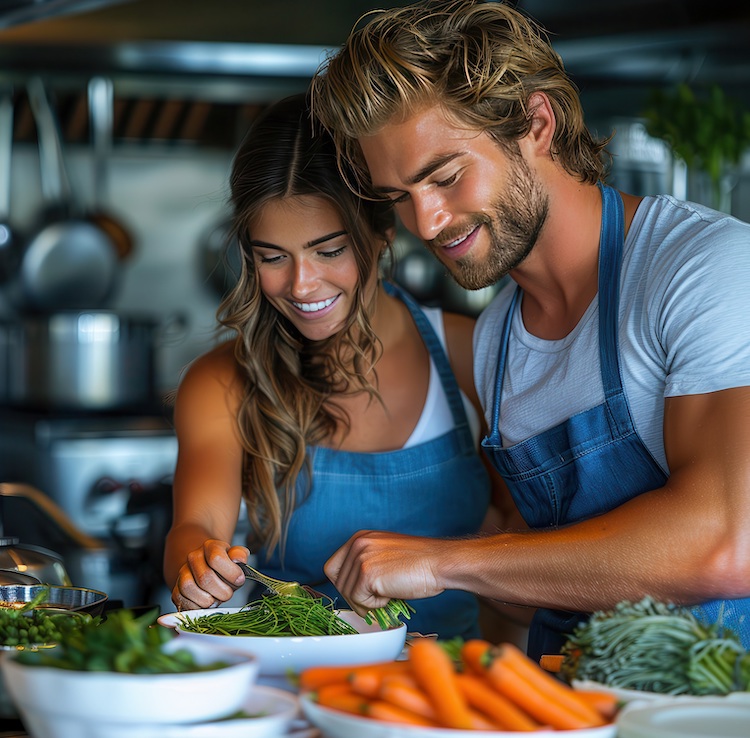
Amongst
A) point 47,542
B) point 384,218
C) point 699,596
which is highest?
point 384,218

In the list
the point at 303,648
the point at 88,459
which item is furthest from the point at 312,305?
the point at 88,459

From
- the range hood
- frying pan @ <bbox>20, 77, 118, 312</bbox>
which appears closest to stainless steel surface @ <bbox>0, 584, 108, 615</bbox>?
the range hood

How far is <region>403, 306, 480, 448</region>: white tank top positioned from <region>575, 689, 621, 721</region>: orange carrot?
115 cm

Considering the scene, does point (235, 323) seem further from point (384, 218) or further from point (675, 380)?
point (675, 380)

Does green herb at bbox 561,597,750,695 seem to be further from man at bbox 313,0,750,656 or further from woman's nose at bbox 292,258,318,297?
woman's nose at bbox 292,258,318,297

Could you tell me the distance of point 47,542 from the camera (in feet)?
9.30

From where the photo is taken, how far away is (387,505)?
2107mm

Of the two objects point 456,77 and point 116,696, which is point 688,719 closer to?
point 116,696

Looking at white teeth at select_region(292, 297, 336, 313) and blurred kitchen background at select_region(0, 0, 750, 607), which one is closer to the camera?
white teeth at select_region(292, 297, 336, 313)

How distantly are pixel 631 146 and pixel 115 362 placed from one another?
239 cm

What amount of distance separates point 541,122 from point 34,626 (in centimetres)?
111

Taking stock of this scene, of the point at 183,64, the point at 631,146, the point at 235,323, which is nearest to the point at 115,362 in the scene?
the point at 183,64

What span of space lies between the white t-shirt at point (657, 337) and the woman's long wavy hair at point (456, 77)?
0.23m

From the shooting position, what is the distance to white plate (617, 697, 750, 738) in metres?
0.94
